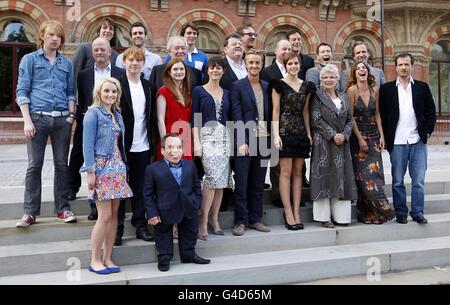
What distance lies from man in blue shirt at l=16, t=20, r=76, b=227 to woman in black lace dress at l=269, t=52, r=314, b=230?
7.10 feet

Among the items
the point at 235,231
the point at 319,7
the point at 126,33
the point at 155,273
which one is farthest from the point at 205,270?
the point at 319,7

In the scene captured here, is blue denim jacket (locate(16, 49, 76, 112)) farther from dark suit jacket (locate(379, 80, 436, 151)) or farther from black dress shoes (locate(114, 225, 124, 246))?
dark suit jacket (locate(379, 80, 436, 151))

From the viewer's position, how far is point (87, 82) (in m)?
4.86

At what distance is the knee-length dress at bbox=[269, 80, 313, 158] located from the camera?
511 centimetres

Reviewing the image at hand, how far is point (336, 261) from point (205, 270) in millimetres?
1335

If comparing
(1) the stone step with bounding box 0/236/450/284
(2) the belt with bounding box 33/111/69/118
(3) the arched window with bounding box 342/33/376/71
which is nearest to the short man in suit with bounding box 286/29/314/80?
(1) the stone step with bounding box 0/236/450/284

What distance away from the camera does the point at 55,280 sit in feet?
13.7

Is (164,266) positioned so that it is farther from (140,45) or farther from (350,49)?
(350,49)

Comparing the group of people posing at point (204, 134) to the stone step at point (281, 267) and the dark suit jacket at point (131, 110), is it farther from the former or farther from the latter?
the stone step at point (281, 267)

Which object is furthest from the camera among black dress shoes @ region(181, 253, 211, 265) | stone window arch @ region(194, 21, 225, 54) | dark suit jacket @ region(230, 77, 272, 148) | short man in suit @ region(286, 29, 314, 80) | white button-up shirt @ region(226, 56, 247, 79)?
stone window arch @ region(194, 21, 225, 54)

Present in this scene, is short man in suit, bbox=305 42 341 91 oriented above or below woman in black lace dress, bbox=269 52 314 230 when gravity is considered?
above

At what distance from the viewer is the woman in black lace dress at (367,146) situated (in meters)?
5.46

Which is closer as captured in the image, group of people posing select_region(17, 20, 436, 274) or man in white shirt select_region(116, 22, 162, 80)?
group of people posing select_region(17, 20, 436, 274)

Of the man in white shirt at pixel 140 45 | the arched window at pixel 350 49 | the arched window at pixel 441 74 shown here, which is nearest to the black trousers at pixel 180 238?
the man in white shirt at pixel 140 45
